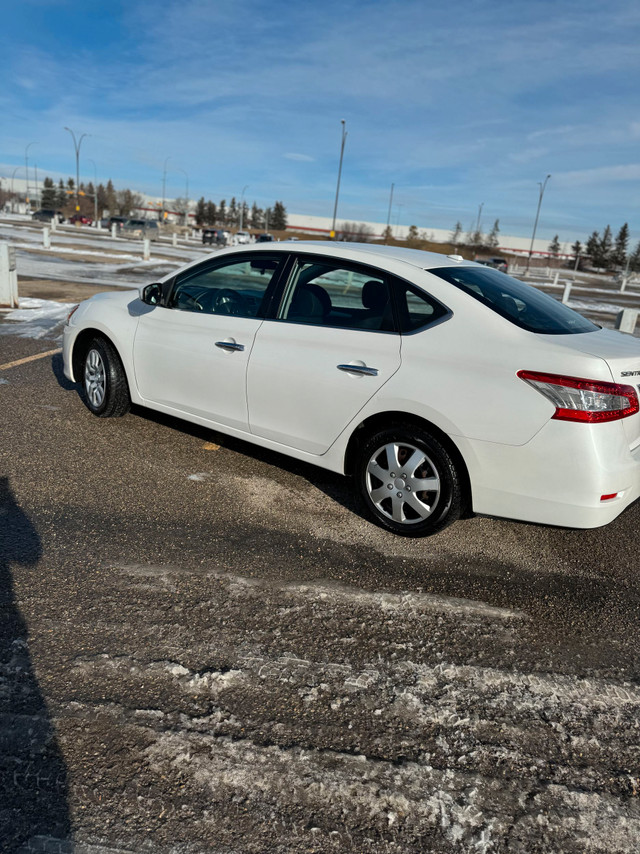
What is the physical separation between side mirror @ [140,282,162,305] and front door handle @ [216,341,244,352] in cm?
86

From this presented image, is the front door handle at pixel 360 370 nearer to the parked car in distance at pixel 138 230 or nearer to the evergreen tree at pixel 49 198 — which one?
the parked car in distance at pixel 138 230

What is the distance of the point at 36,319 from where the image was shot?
33.3 ft

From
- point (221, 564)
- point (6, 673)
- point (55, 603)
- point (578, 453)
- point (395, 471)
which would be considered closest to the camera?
point (6, 673)

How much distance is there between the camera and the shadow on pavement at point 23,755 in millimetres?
1840

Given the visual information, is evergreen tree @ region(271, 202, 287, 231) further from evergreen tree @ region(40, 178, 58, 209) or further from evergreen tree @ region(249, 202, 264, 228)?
evergreen tree @ region(40, 178, 58, 209)

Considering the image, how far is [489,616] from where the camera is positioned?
10.1ft

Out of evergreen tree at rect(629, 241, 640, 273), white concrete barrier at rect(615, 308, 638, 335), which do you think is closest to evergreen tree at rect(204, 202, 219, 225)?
evergreen tree at rect(629, 241, 640, 273)

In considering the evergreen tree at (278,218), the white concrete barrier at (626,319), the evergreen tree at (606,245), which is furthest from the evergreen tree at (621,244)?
the white concrete barrier at (626,319)

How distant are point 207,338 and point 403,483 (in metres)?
1.77

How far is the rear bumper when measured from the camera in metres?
3.09

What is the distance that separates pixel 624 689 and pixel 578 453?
1.04 metres

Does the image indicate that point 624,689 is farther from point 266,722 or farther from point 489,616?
point 266,722

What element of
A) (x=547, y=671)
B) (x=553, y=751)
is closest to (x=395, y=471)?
(x=547, y=671)

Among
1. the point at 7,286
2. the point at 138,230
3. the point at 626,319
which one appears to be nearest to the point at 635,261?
the point at 138,230
